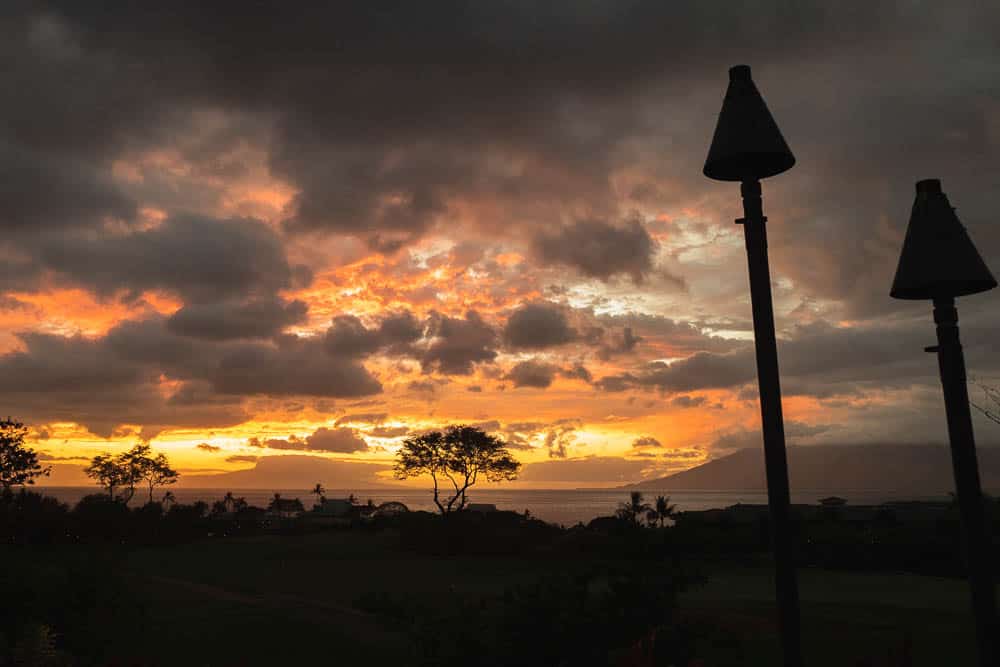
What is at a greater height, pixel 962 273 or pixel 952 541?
pixel 962 273

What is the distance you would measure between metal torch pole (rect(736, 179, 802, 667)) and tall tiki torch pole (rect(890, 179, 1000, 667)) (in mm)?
1872

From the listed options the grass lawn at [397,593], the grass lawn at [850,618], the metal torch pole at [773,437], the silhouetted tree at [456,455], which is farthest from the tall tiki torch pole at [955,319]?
the silhouetted tree at [456,455]

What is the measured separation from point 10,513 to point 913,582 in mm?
35944

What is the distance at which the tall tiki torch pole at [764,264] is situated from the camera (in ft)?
21.7

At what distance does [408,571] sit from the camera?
30797 millimetres

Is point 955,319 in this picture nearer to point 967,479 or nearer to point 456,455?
point 967,479

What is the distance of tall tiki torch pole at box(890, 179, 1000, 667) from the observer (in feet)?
25.1

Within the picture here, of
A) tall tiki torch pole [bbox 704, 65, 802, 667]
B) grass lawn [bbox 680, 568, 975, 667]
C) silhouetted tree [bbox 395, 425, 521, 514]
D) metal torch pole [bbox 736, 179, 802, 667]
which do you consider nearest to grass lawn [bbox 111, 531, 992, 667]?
grass lawn [bbox 680, 568, 975, 667]

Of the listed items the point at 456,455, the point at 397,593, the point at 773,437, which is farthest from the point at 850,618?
the point at 456,455

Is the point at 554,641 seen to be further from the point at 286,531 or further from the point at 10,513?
the point at 286,531

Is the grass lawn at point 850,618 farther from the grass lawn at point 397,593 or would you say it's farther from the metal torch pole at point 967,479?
the metal torch pole at point 967,479

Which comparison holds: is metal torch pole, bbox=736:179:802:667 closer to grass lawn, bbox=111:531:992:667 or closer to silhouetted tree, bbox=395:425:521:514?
grass lawn, bbox=111:531:992:667

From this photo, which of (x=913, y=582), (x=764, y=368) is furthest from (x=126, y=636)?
(x=913, y=582)

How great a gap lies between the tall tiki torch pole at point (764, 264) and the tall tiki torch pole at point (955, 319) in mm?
1751
